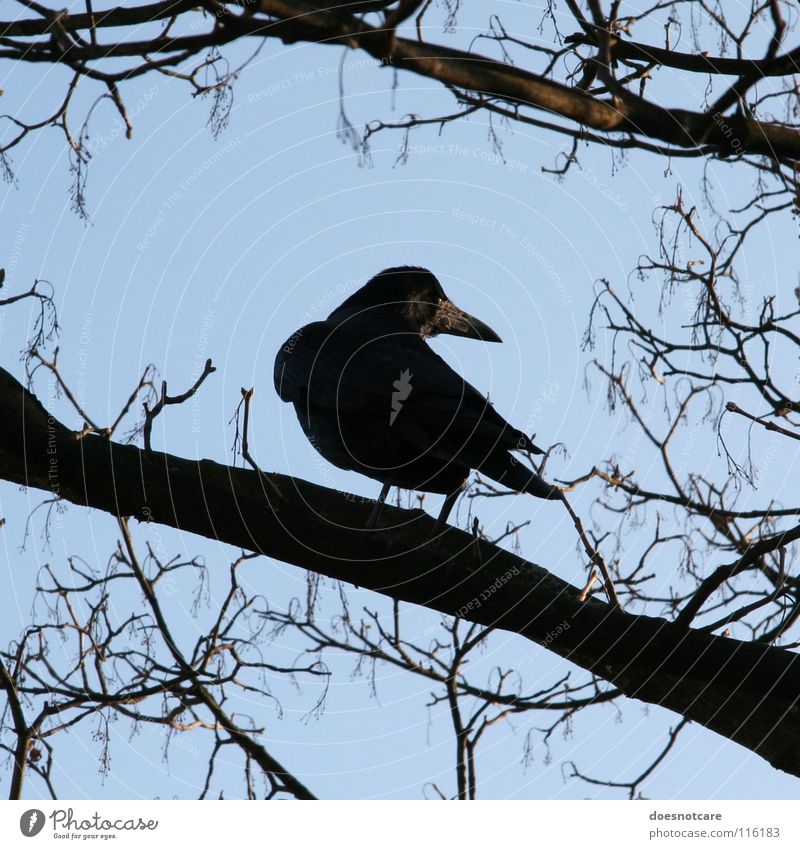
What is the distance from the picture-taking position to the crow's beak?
23.6 feet

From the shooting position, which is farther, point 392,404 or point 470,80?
point 392,404

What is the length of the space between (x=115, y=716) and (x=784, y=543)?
3382mm

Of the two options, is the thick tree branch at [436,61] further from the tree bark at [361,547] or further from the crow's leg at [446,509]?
the crow's leg at [446,509]

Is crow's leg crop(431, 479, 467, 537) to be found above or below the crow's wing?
below

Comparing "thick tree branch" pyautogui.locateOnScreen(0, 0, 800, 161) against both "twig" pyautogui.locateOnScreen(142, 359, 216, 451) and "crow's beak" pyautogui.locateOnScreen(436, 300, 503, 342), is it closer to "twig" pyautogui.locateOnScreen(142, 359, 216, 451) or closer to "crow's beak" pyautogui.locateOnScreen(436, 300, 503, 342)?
"twig" pyautogui.locateOnScreen(142, 359, 216, 451)

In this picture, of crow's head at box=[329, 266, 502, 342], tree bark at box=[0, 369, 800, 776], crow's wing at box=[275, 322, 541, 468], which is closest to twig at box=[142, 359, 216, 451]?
tree bark at box=[0, 369, 800, 776]

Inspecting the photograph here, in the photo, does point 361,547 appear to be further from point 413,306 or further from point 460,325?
point 460,325

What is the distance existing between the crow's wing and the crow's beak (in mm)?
700

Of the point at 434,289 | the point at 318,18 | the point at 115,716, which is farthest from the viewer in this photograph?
the point at 434,289

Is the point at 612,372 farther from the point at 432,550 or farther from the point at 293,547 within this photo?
the point at 293,547

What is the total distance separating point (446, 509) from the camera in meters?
5.08

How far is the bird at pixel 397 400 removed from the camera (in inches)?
183

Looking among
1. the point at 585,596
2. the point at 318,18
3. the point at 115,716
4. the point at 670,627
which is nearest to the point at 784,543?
the point at 670,627

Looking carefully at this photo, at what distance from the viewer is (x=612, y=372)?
5.86m
